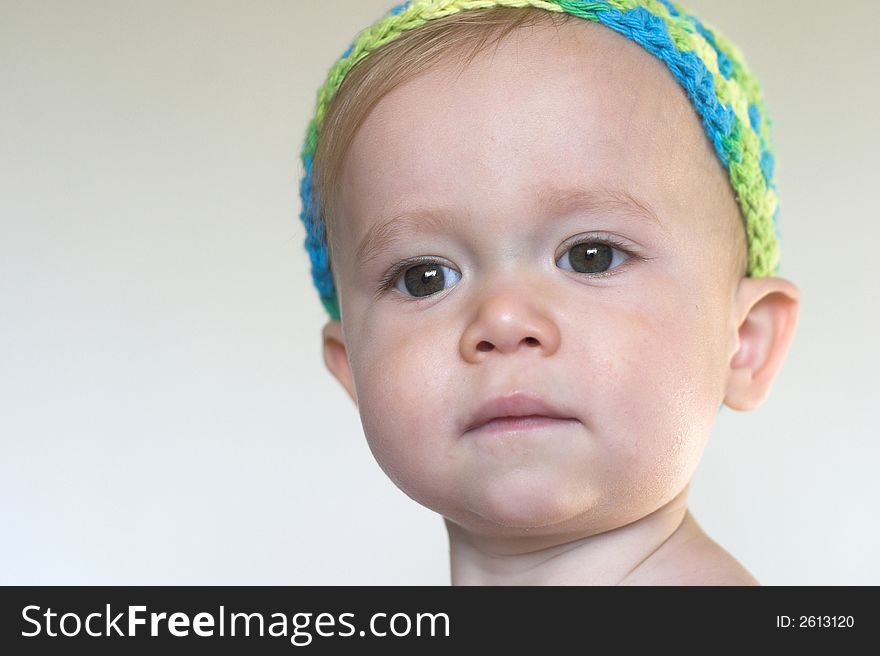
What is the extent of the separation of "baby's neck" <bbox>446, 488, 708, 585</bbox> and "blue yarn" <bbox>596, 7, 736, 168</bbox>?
0.43 metres

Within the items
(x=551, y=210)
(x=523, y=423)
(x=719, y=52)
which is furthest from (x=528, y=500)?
(x=719, y=52)

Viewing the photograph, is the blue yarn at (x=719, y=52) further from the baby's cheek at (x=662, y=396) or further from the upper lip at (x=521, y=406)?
the upper lip at (x=521, y=406)

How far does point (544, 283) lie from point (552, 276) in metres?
0.01

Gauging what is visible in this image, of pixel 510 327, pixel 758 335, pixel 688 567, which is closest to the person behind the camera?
pixel 510 327

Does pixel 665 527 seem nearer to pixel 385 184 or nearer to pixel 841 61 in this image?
Result: pixel 385 184

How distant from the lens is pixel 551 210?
3.86 feet

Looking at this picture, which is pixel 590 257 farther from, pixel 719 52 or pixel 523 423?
pixel 719 52

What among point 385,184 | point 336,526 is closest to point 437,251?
point 385,184

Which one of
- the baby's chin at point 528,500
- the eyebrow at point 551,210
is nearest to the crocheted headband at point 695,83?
the eyebrow at point 551,210

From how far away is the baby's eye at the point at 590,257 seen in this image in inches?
47.4

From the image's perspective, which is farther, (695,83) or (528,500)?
(695,83)

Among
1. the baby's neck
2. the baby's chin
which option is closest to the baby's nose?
the baby's chin

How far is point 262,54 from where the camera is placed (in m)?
2.87

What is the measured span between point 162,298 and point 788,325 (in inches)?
70.5
